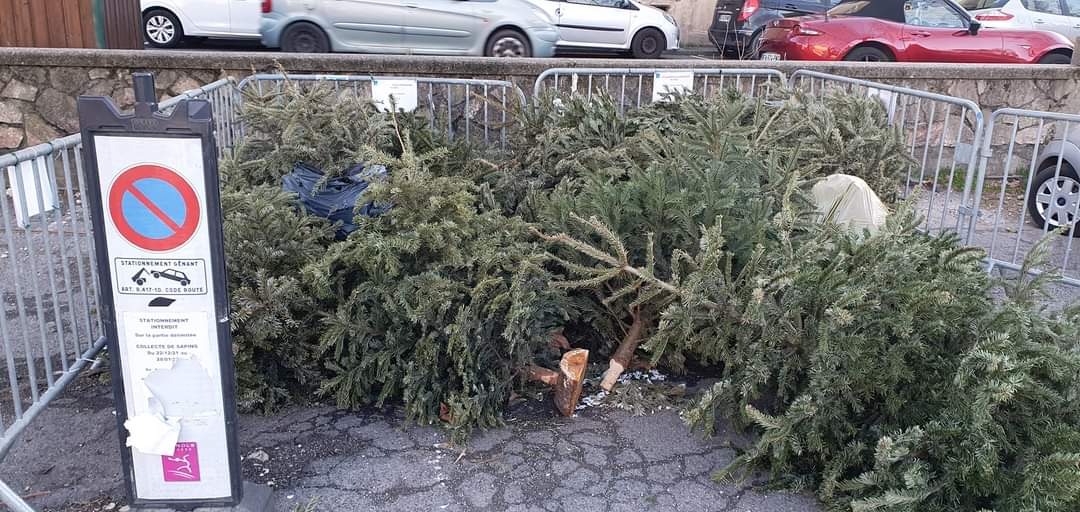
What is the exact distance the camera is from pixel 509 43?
11.0 meters

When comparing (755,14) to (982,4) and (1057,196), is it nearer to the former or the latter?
(982,4)

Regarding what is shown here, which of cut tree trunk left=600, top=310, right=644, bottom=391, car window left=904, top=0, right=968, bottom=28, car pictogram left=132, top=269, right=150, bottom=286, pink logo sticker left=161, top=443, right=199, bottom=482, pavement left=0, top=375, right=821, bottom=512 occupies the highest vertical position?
car window left=904, top=0, right=968, bottom=28

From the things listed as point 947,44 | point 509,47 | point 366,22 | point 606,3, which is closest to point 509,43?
point 509,47

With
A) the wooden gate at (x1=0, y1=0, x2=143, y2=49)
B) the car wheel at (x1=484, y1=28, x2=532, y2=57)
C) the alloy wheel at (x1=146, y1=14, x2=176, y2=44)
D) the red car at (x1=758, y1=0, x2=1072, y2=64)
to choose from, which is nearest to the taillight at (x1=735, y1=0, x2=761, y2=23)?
the red car at (x1=758, y1=0, x2=1072, y2=64)

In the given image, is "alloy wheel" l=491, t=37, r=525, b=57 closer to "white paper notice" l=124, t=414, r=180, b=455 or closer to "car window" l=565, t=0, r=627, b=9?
"car window" l=565, t=0, r=627, b=9

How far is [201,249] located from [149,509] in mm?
967

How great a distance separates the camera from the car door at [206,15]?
1193cm

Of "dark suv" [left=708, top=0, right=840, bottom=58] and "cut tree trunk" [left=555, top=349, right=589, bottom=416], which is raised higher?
"dark suv" [left=708, top=0, right=840, bottom=58]

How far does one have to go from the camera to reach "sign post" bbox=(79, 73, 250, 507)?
2518 millimetres

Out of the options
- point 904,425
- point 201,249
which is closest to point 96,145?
point 201,249

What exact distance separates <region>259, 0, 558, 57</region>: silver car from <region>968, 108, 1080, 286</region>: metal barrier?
220 inches

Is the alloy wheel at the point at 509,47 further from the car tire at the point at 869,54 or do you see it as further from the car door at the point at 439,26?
the car tire at the point at 869,54

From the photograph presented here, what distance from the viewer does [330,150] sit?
16.2 feet

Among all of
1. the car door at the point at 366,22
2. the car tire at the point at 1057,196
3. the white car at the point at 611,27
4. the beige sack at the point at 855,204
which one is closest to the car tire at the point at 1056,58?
the car tire at the point at 1057,196
